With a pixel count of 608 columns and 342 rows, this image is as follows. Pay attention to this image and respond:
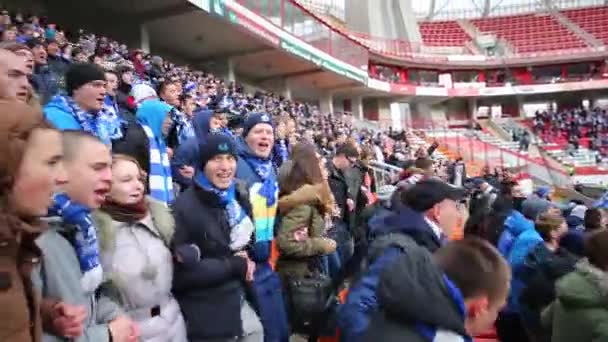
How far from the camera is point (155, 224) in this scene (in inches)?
97.4

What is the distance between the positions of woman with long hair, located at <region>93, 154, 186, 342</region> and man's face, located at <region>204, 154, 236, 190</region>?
0.40m

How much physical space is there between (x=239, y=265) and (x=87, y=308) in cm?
91

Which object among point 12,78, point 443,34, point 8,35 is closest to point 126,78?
point 8,35

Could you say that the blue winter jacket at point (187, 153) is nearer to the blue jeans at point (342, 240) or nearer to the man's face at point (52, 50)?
the blue jeans at point (342, 240)

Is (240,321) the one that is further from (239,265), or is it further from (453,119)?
(453,119)

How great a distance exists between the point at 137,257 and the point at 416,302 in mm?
1170

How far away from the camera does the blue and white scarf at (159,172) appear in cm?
355

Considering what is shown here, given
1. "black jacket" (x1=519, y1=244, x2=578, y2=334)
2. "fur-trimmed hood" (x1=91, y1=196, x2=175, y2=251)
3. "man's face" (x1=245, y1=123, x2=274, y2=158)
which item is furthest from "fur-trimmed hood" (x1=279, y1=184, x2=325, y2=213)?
"black jacket" (x1=519, y1=244, x2=578, y2=334)

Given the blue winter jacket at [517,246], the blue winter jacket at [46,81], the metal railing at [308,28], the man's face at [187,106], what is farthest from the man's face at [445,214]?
the metal railing at [308,28]

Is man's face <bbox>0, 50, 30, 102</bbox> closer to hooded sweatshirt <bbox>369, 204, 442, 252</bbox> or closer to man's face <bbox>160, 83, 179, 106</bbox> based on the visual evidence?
hooded sweatshirt <bbox>369, 204, 442, 252</bbox>

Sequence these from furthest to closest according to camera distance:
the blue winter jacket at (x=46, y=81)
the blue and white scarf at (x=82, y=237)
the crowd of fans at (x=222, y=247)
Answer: the blue winter jacket at (x=46, y=81) → the blue and white scarf at (x=82, y=237) → the crowd of fans at (x=222, y=247)

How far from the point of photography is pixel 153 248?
2.40 metres

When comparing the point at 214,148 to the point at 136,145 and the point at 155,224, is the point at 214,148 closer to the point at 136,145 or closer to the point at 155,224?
the point at 155,224

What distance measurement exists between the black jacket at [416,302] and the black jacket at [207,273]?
1005mm
